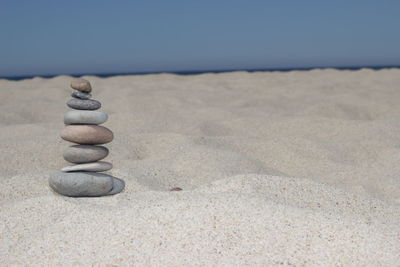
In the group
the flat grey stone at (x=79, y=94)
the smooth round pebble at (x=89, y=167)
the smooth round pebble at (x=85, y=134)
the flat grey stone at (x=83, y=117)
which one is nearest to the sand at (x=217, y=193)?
the smooth round pebble at (x=89, y=167)

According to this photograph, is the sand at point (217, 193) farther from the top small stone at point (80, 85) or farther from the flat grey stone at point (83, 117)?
the top small stone at point (80, 85)

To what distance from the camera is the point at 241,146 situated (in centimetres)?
443

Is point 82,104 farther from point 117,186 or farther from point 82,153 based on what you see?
point 117,186

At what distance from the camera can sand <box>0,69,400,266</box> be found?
195cm

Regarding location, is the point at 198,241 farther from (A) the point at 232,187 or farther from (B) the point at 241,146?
(B) the point at 241,146

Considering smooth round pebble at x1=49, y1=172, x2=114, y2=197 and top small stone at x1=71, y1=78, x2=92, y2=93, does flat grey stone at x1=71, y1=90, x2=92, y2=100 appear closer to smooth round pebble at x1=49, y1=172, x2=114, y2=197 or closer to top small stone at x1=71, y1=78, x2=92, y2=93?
top small stone at x1=71, y1=78, x2=92, y2=93

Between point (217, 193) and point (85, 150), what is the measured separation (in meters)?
0.94

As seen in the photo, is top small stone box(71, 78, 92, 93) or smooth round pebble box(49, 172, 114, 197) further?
top small stone box(71, 78, 92, 93)

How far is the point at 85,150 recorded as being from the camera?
2865mm

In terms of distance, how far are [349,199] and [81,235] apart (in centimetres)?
165

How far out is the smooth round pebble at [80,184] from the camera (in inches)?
107

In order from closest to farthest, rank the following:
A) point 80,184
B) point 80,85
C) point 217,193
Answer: point 217,193, point 80,184, point 80,85

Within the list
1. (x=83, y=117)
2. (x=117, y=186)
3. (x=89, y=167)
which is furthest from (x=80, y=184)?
(x=83, y=117)

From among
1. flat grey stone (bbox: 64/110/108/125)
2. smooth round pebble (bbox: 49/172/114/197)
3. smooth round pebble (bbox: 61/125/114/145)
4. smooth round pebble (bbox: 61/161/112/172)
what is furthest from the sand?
flat grey stone (bbox: 64/110/108/125)
